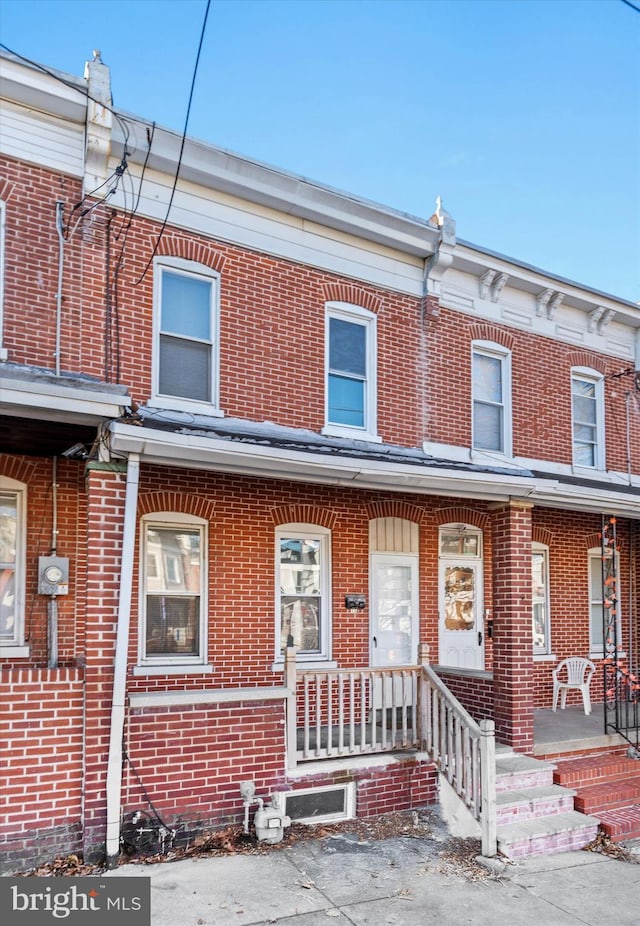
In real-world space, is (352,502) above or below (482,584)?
above

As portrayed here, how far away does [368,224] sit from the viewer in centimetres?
984

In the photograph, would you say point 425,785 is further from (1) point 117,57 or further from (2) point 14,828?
(1) point 117,57

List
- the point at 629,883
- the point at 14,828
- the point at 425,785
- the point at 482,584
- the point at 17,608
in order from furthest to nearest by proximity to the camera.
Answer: the point at 482,584, the point at 425,785, the point at 17,608, the point at 629,883, the point at 14,828

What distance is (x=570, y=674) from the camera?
11.1 metres

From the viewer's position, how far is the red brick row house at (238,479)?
629cm

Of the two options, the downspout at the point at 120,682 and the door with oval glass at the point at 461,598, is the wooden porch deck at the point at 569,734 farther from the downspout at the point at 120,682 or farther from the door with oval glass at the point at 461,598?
the downspout at the point at 120,682

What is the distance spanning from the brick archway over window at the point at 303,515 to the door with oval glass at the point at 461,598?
1966mm

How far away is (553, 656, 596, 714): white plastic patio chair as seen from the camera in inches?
430


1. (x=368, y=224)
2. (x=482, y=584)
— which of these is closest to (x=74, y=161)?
(x=368, y=224)

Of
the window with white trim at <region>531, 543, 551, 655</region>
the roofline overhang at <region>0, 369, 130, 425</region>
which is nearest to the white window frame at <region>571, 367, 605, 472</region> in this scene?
the window with white trim at <region>531, 543, 551, 655</region>

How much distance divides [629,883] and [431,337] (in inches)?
275

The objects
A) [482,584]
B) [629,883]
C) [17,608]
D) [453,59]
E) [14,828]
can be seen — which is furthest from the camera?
[482,584]

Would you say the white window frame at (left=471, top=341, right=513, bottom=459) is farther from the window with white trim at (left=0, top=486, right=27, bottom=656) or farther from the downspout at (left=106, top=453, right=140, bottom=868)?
the window with white trim at (left=0, top=486, right=27, bottom=656)

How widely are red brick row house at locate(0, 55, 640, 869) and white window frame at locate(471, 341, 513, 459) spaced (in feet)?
0.15
